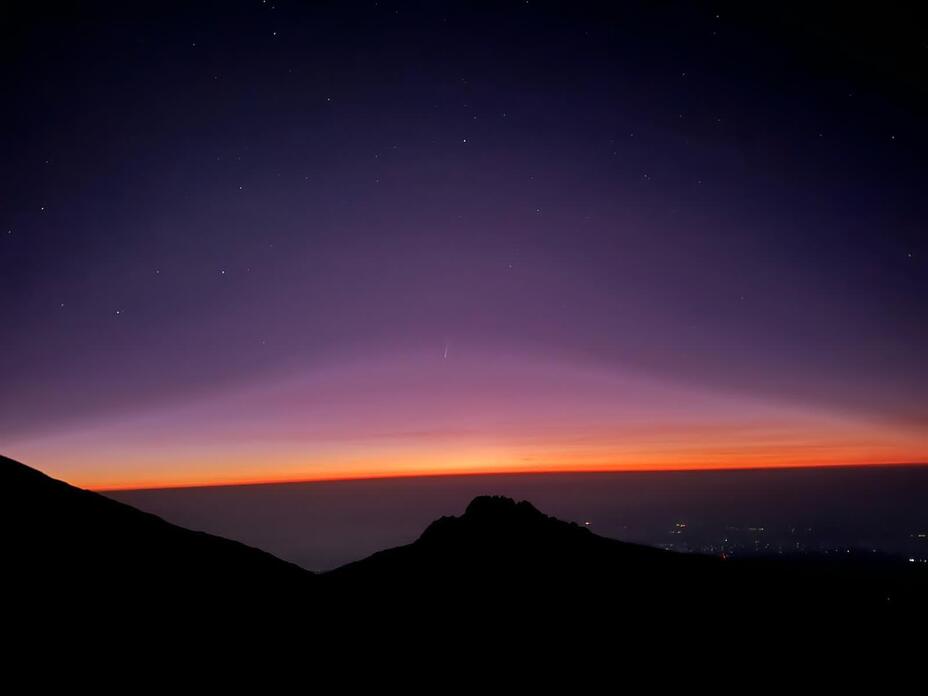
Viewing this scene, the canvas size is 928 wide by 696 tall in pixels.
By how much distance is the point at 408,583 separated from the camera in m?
25.4

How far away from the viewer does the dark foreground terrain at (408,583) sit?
17.5m

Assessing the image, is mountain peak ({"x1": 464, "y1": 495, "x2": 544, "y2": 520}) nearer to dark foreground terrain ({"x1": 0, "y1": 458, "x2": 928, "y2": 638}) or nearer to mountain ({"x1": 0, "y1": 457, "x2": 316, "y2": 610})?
dark foreground terrain ({"x1": 0, "y1": 458, "x2": 928, "y2": 638})

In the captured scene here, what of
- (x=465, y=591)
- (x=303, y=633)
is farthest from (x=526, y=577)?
(x=303, y=633)

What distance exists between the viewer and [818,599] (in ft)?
97.0

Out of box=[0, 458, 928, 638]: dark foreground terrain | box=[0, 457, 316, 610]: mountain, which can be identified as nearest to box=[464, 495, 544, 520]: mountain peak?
box=[0, 458, 928, 638]: dark foreground terrain

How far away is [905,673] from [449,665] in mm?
18492

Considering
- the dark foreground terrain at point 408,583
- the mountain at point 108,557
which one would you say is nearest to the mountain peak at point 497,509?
the dark foreground terrain at point 408,583

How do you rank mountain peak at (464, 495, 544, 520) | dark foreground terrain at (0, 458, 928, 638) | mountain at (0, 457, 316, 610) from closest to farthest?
mountain at (0, 457, 316, 610) < dark foreground terrain at (0, 458, 928, 638) < mountain peak at (464, 495, 544, 520)

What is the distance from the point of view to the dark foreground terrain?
688 inches

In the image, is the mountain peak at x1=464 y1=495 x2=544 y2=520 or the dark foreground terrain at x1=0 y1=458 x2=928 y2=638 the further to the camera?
the mountain peak at x1=464 y1=495 x2=544 y2=520

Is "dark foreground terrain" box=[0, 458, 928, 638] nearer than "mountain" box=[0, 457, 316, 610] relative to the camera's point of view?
No

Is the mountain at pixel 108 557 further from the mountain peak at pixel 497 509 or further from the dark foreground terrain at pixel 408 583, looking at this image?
the mountain peak at pixel 497 509

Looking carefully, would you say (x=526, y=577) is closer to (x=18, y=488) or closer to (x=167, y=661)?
(x=167, y=661)

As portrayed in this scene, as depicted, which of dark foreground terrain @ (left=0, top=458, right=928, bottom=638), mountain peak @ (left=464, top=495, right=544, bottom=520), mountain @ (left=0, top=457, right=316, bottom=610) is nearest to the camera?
mountain @ (left=0, top=457, right=316, bottom=610)
